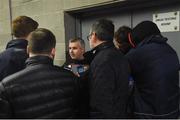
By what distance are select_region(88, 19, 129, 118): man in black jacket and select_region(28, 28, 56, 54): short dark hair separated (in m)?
0.47

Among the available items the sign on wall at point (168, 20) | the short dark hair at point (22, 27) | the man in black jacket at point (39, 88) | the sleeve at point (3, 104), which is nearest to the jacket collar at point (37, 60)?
the man in black jacket at point (39, 88)

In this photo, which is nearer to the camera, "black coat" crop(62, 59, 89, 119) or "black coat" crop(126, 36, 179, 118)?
"black coat" crop(62, 59, 89, 119)

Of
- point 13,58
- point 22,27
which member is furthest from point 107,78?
point 22,27

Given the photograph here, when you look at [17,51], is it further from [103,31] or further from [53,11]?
[53,11]

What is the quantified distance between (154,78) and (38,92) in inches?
43.3

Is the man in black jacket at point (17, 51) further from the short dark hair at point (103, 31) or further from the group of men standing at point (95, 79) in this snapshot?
the short dark hair at point (103, 31)

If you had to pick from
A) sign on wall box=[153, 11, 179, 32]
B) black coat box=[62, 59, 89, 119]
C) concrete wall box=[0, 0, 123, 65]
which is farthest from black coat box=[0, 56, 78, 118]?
concrete wall box=[0, 0, 123, 65]

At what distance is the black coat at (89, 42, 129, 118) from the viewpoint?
8.20 feet

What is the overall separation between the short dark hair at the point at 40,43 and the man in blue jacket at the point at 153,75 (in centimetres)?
89

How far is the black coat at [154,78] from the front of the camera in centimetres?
277

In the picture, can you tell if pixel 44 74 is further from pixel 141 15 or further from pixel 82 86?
pixel 141 15

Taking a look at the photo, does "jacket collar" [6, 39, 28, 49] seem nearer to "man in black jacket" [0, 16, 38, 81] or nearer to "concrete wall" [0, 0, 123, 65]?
"man in black jacket" [0, 16, 38, 81]

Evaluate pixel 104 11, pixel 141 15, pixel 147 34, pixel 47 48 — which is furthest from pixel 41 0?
pixel 47 48

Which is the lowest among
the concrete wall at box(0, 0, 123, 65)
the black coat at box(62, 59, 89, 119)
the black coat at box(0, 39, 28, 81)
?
the black coat at box(62, 59, 89, 119)
